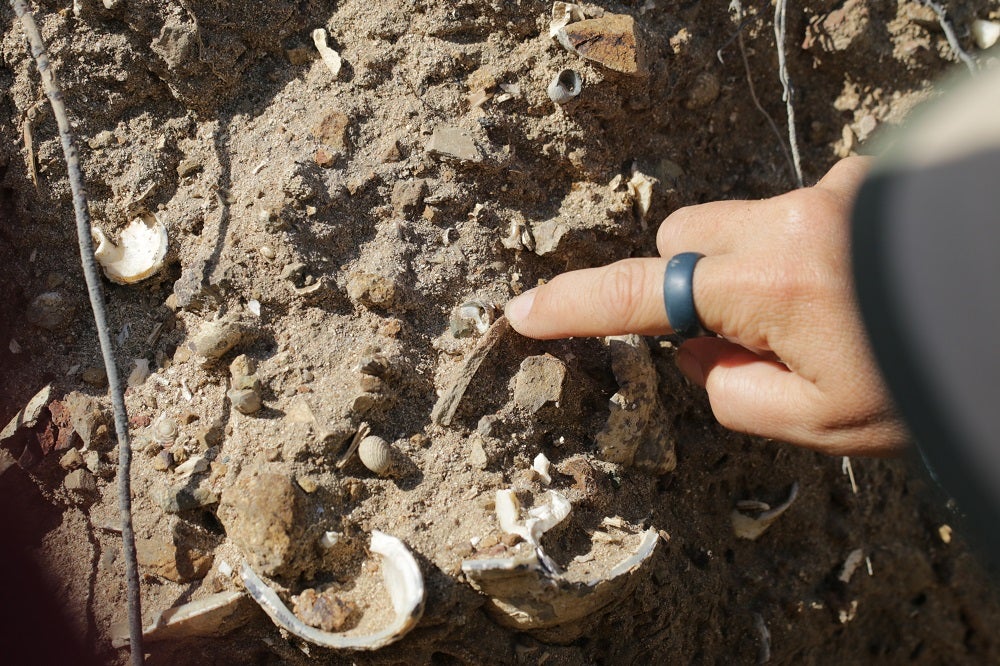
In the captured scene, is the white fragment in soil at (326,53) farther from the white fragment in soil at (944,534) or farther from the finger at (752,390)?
the white fragment in soil at (944,534)

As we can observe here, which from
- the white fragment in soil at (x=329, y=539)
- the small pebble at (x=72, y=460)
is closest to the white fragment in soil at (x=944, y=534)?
the white fragment in soil at (x=329, y=539)

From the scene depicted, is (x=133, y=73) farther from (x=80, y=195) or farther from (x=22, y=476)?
(x=22, y=476)

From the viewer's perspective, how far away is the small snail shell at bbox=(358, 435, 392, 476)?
1.43 m

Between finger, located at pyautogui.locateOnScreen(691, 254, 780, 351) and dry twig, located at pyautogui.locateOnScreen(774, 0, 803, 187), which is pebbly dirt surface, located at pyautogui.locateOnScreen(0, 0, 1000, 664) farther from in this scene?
finger, located at pyautogui.locateOnScreen(691, 254, 780, 351)

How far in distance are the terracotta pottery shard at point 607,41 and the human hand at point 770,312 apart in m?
0.41

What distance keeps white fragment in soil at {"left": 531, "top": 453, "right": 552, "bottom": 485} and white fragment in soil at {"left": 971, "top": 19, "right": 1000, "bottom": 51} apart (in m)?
1.74

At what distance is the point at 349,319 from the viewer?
1.57 meters

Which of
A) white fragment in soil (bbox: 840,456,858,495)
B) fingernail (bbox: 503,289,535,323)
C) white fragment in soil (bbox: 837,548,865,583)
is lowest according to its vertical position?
white fragment in soil (bbox: 837,548,865,583)

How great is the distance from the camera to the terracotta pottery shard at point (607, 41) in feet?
5.44

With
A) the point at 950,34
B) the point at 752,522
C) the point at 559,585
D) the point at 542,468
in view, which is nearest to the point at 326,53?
the point at 542,468

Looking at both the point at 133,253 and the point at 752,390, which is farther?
the point at 133,253

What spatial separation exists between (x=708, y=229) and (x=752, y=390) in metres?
0.33

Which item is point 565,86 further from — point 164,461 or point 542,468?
point 164,461

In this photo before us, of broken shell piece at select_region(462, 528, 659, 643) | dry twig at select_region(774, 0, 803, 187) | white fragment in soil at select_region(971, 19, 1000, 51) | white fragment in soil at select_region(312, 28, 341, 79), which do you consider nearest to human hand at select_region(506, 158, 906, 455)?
broken shell piece at select_region(462, 528, 659, 643)
